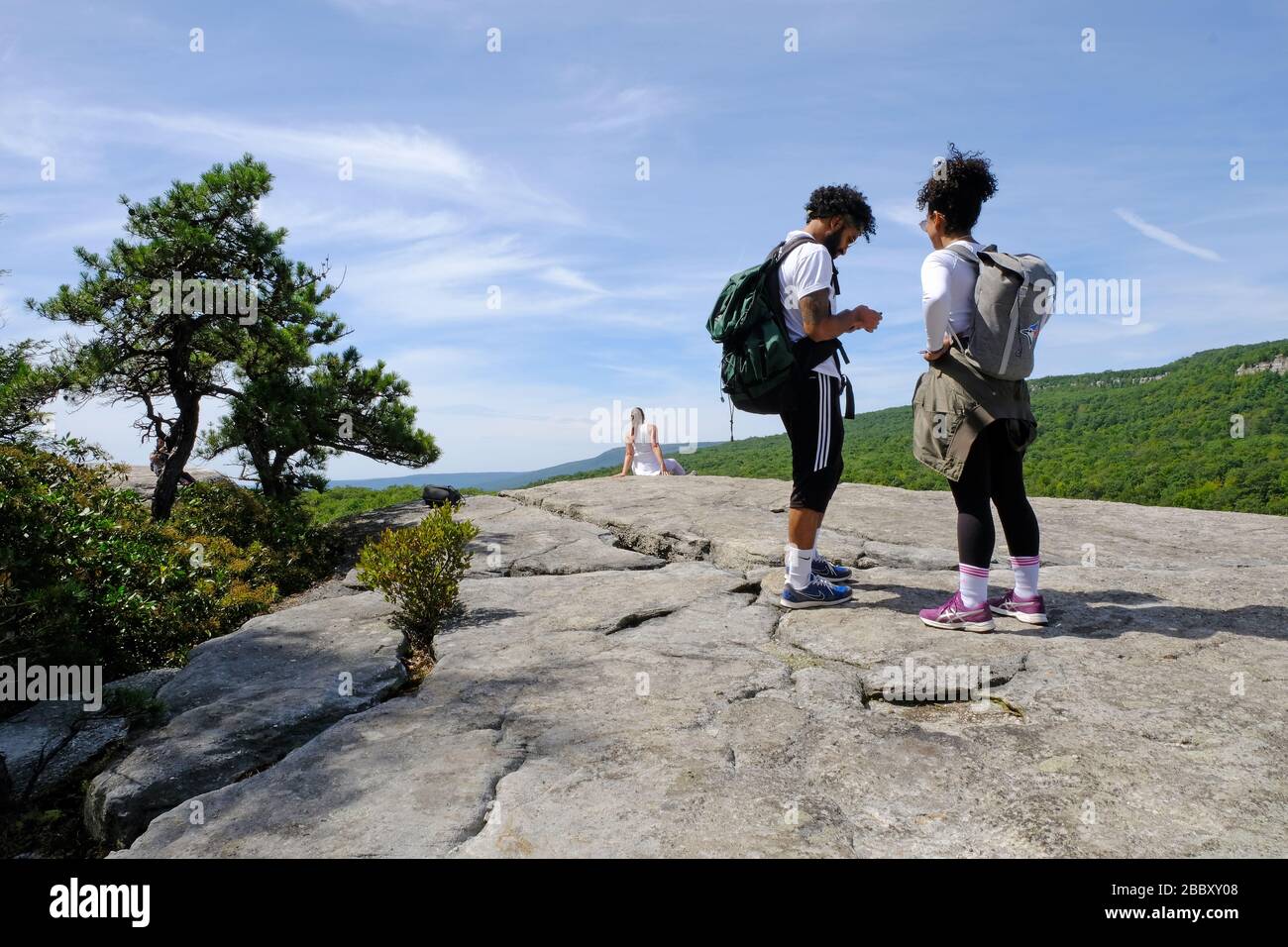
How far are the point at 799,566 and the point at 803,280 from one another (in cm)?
148

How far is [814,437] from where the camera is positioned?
3758mm

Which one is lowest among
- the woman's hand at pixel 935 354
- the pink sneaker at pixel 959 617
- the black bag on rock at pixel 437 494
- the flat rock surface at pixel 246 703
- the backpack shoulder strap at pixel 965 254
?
the flat rock surface at pixel 246 703

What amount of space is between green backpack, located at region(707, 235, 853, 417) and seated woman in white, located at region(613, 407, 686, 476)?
7419mm

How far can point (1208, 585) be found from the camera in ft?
14.0

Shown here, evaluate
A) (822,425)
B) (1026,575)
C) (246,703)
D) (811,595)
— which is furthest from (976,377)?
(246,703)

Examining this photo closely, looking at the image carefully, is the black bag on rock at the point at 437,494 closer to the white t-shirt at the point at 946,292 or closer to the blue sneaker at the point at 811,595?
the blue sneaker at the point at 811,595

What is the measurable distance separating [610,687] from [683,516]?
388 centimetres

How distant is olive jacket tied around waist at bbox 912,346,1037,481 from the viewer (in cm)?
333

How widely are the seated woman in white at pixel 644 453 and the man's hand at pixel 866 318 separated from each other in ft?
25.3

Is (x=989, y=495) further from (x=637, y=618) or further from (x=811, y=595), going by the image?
(x=637, y=618)

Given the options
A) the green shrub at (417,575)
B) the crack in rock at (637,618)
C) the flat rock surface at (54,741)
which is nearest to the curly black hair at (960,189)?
the crack in rock at (637,618)

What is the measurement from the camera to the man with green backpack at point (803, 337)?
11.7 ft

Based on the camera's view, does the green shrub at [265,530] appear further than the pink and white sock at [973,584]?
Yes

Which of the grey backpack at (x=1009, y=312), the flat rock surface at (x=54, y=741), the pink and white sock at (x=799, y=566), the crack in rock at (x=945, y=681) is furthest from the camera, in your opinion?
the pink and white sock at (x=799, y=566)
